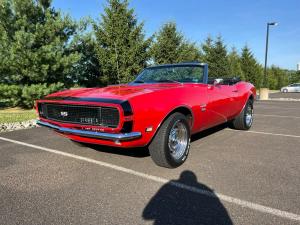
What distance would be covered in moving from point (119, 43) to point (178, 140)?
11039 millimetres

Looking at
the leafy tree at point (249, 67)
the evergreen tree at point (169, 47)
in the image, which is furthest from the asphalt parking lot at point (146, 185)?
the leafy tree at point (249, 67)

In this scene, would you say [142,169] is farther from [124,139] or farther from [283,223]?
[283,223]

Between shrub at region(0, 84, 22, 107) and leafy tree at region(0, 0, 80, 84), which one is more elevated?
leafy tree at region(0, 0, 80, 84)

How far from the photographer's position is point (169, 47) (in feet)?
55.3

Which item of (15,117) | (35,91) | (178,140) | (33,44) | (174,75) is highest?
(33,44)

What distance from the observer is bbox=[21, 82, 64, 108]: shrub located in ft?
38.6

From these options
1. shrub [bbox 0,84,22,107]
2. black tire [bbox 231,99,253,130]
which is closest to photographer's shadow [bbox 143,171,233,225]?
black tire [bbox 231,99,253,130]

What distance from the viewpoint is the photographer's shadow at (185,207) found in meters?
2.65

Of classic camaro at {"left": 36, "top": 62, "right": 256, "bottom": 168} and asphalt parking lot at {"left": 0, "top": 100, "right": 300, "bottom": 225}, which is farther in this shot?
classic camaro at {"left": 36, "top": 62, "right": 256, "bottom": 168}

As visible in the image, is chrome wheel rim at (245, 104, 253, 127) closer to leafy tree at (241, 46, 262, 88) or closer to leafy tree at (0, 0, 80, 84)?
leafy tree at (0, 0, 80, 84)

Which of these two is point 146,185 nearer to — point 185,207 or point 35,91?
point 185,207

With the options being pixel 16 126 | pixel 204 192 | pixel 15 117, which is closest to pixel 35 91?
pixel 15 117

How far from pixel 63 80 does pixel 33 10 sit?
316 cm

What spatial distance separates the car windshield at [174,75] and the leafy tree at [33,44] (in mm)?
7280
